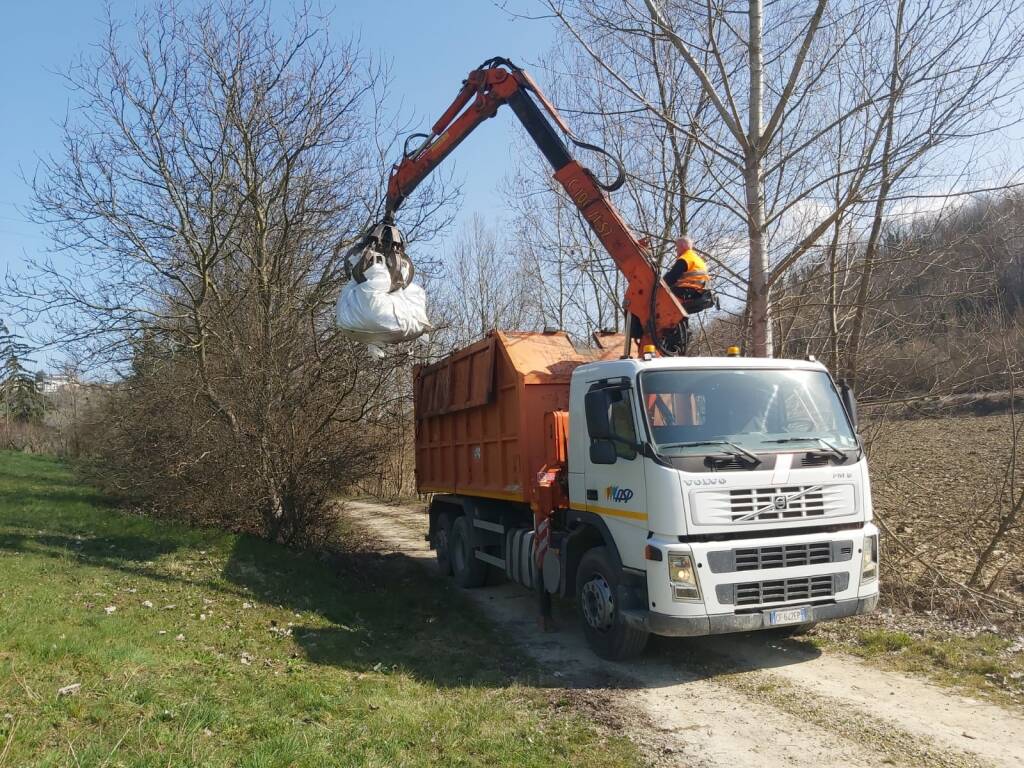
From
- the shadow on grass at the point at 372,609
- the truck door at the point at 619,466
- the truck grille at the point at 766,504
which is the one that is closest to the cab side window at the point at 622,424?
the truck door at the point at 619,466

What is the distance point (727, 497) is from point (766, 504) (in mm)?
323

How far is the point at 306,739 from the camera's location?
4.52 metres

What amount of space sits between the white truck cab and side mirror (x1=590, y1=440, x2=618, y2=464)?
12mm

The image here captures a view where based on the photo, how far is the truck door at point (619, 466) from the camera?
20.0ft

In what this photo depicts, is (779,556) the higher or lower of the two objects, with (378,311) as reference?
lower

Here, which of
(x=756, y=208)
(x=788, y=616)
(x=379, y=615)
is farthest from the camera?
(x=756, y=208)

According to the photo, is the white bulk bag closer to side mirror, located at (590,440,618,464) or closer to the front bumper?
side mirror, located at (590,440,618,464)

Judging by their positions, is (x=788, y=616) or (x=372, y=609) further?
(x=372, y=609)

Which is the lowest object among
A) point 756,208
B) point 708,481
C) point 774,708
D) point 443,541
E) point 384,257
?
point 774,708

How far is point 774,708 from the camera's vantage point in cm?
538

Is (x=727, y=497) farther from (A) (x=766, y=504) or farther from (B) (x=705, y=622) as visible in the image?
(B) (x=705, y=622)

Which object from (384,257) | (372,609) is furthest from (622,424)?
(372,609)

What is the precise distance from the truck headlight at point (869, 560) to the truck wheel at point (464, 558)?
5083 mm

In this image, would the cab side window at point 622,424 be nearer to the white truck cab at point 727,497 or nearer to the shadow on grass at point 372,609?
the white truck cab at point 727,497
